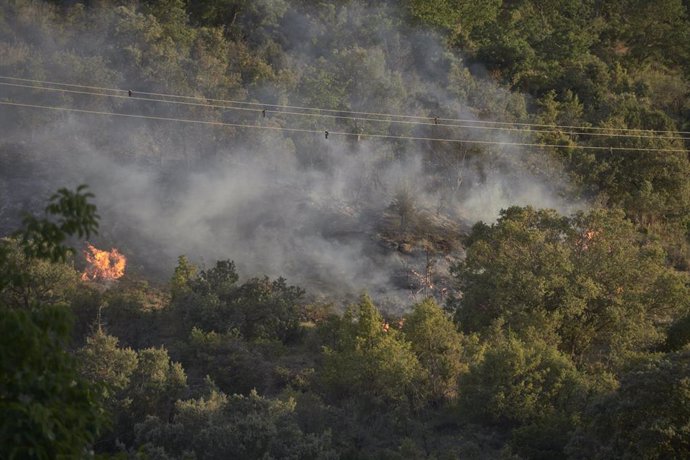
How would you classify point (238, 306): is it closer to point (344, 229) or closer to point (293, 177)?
point (344, 229)

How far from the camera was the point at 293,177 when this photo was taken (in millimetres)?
40750

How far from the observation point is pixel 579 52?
5412cm

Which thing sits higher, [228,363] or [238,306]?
[228,363]

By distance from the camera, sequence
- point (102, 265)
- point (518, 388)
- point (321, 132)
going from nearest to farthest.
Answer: point (518, 388)
point (102, 265)
point (321, 132)

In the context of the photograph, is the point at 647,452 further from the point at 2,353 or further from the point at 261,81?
the point at 261,81

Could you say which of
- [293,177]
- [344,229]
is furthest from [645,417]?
[293,177]

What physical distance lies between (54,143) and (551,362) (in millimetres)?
24915

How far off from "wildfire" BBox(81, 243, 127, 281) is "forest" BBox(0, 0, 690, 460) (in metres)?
0.10

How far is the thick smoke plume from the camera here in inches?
1412

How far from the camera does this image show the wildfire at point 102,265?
32.2m

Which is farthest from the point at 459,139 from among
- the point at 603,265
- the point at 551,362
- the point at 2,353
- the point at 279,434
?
the point at 2,353

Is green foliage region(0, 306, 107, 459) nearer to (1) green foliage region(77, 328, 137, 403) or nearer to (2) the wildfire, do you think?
(1) green foliage region(77, 328, 137, 403)

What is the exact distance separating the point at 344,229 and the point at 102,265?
9.45m

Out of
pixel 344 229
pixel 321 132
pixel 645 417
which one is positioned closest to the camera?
pixel 645 417
